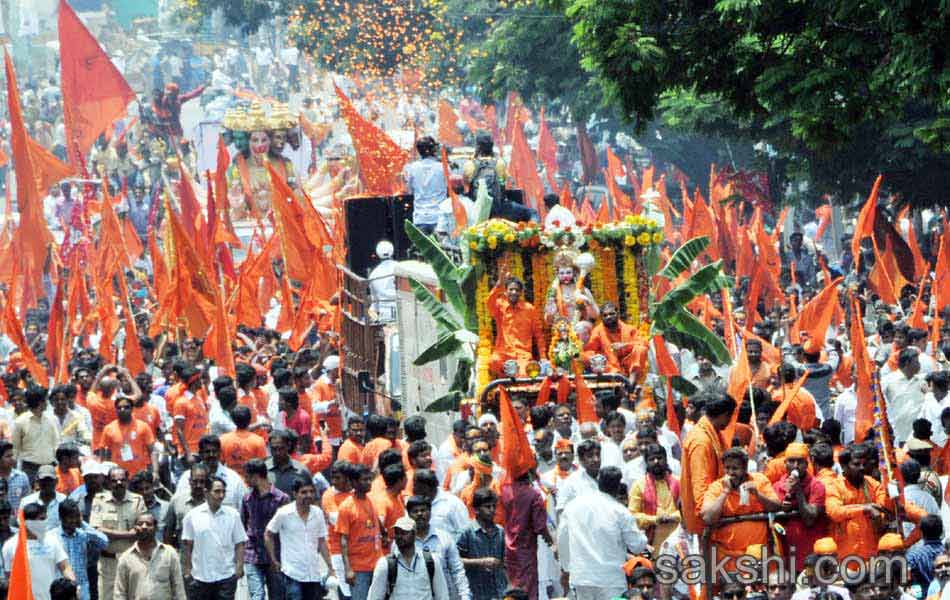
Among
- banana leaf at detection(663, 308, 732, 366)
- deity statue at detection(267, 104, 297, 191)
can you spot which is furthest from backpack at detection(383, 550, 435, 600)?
deity statue at detection(267, 104, 297, 191)

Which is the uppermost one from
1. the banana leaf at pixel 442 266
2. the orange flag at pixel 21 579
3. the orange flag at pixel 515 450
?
the banana leaf at pixel 442 266

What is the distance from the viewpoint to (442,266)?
18.6m

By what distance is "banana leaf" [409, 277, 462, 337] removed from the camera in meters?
18.6

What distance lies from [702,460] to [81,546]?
12.8 ft

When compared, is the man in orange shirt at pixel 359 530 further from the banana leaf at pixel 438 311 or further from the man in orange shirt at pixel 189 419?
the banana leaf at pixel 438 311

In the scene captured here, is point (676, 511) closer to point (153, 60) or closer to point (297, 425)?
point (297, 425)

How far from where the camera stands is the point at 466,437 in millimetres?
14062

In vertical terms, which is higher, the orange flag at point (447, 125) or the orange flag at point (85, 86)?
the orange flag at point (447, 125)

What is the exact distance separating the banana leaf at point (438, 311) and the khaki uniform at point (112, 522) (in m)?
5.40

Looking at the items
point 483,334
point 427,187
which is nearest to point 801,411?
point 483,334

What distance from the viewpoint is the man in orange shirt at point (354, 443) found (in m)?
14.5

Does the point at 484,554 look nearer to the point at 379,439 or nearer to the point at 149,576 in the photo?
the point at 149,576

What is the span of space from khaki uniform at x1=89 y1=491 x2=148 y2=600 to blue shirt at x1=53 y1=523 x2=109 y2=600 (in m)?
0.22

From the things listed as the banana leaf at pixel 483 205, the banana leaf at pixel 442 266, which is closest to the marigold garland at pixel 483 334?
the banana leaf at pixel 442 266
